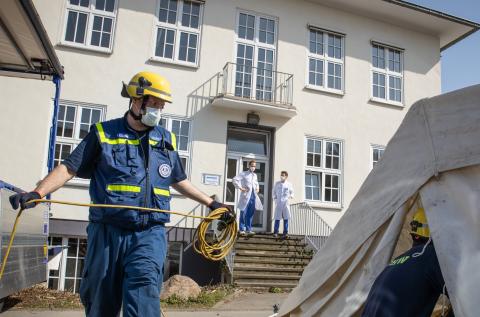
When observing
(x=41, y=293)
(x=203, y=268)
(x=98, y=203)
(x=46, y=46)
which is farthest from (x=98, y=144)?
(x=203, y=268)

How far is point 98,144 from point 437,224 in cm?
240

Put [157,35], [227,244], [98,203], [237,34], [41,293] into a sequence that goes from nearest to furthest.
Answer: [98,203] → [227,244] → [41,293] → [157,35] → [237,34]

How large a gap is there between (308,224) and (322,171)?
1.99 meters

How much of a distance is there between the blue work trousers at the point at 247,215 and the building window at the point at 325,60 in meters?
4.59

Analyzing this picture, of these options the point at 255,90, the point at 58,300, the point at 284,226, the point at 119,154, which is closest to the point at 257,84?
the point at 255,90

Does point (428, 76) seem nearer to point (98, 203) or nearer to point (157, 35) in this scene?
point (157, 35)

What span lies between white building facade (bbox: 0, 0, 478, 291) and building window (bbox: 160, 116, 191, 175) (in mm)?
29

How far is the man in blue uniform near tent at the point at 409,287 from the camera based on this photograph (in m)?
2.20

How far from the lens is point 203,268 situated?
11484 millimetres

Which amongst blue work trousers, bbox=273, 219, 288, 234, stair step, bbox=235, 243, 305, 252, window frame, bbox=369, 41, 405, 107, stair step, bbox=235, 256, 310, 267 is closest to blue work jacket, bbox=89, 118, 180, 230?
stair step, bbox=235, 256, 310, 267

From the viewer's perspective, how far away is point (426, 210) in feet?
8.80

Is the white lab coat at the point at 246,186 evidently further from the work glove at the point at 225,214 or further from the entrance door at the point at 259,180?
the work glove at the point at 225,214

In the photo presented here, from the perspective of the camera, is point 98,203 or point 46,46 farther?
point 46,46

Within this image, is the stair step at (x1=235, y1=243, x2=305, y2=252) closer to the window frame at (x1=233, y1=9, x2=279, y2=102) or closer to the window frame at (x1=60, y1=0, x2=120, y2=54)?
the window frame at (x1=233, y1=9, x2=279, y2=102)
